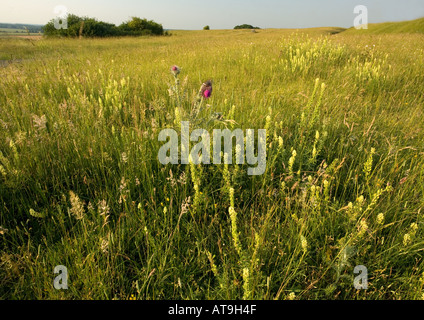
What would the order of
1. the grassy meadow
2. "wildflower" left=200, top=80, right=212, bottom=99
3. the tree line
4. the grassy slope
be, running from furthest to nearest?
the tree line → the grassy slope → "wildflower" left=200, top=80, right=212, bottom=99 → the grassy meadow

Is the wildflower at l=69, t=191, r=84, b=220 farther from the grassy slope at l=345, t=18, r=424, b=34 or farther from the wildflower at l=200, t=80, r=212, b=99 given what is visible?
the grassy slope at l=345, t=18, r=424, b=34

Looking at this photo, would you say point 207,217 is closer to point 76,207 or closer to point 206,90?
point 76,207

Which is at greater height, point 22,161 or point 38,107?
point 38,107

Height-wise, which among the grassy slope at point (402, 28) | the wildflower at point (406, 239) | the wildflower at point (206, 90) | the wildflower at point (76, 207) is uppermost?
the grassy slope at point (402, 28)

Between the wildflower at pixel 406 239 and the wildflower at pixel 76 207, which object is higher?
the wildflower at pixel 76 207

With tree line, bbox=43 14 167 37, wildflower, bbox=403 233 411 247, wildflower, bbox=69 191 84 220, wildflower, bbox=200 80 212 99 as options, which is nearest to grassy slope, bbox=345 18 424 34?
tree line, bbox=43 14 167 37

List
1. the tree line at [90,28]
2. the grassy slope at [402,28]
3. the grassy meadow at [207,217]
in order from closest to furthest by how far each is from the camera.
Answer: the grassy meadow at [207,217] < the grassy slope at [402,28] < the tree line at [90,28]

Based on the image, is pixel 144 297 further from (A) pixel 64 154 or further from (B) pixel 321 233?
(A) pixel 64 154

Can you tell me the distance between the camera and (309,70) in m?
4.75

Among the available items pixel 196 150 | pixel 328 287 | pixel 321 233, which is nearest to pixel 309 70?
pixel 196 150

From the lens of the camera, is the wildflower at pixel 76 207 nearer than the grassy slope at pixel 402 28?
Yes

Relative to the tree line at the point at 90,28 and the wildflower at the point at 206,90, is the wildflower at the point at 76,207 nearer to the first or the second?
the wildflower at the point at 206,90

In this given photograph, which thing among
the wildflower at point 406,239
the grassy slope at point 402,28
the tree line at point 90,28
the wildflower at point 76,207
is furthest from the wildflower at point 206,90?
the grassy slope at point 402,28
